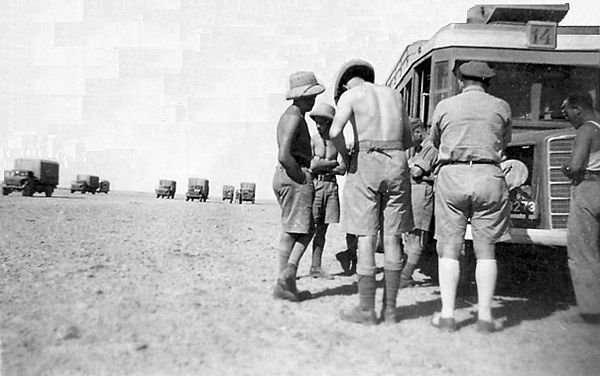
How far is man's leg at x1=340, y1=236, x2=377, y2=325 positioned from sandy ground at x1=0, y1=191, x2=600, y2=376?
0.11 meters

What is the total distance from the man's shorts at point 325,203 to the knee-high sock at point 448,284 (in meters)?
2.49

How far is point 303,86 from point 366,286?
192 cm

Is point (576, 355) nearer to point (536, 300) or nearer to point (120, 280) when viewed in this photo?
point (536, 300)

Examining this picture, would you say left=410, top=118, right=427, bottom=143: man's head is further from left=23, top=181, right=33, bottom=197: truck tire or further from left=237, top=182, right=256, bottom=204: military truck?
left=237, top=182, right=256, bottom=204: military truck

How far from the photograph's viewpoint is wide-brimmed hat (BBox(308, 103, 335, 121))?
20.0 ft

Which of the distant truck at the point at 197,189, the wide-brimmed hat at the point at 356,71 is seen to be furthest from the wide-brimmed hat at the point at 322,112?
the distant truck at the point at 197,189

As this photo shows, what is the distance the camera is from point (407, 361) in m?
3.06

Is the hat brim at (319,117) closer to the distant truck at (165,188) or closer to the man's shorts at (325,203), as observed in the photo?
the man's shorts at (325,203)

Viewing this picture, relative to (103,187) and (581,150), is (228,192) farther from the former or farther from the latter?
(581,150)

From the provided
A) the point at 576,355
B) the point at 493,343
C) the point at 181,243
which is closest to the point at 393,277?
the point at 493,343

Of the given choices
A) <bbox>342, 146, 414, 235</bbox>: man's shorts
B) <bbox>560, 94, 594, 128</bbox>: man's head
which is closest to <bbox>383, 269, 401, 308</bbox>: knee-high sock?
<bbox>342, 146, 414, 235</bbox>: man's shorts

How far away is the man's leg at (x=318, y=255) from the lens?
6.12m

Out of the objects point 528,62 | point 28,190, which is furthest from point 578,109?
point 28,190

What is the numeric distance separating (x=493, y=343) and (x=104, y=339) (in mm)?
2572
